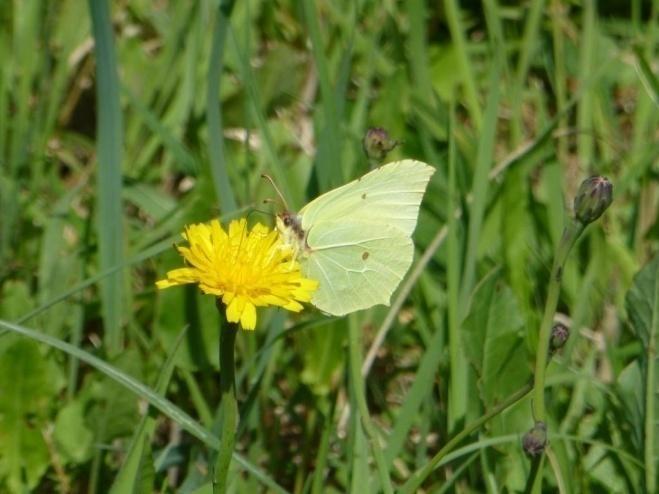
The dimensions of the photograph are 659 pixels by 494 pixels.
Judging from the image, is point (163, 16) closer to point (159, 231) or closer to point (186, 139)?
point (186, 139)

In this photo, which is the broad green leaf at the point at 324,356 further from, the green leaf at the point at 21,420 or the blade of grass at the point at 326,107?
the green leaf at the point at 21,420

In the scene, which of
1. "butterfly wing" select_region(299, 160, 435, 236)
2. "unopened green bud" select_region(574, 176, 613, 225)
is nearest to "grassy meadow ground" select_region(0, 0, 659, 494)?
"butterfly wing" select_region(299, 160, 435, 236)

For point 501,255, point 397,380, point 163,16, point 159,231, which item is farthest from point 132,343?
point 163,16

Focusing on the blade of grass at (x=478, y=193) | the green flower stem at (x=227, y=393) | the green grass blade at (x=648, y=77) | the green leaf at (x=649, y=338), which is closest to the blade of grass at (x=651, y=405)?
the green leaf at (x=649, y=338)

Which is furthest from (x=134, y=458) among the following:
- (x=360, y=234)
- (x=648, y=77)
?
→ (x=648, y=77)

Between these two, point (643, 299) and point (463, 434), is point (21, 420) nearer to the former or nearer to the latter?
point (463, 434)

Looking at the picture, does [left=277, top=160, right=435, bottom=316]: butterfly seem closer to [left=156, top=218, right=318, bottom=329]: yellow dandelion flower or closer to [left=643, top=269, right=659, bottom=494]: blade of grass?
[left=156, top=218, right=318, bottom=329]: yellow dandelion flower
